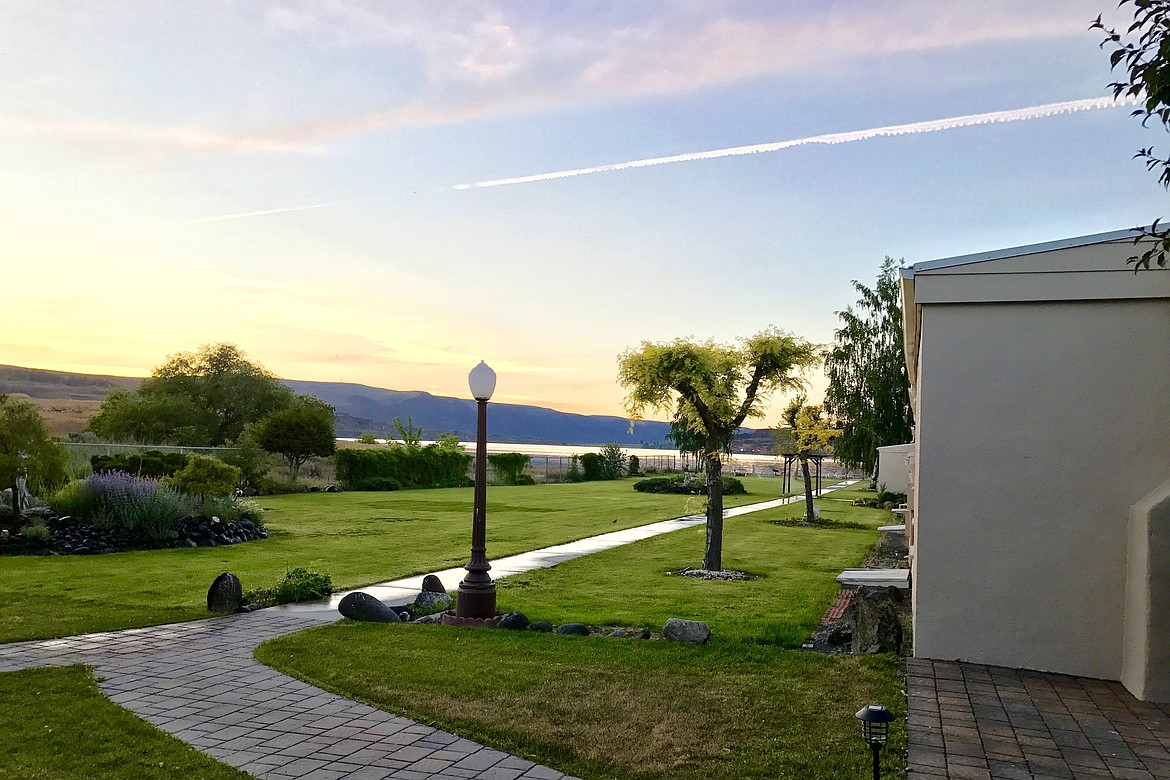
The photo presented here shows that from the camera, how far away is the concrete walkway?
4613mm

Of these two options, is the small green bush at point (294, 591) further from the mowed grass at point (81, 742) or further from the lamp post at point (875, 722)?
the lamp post at point (875, 722)

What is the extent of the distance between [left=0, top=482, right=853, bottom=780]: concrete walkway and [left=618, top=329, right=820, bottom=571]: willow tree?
649cm

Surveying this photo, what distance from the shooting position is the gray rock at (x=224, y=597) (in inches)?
372

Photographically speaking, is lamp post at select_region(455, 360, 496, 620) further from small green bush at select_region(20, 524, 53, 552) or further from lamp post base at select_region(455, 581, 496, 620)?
small green bush at select_region(20, 524, 53, 552)

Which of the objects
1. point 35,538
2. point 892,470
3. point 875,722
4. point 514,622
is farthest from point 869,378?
point 875,722

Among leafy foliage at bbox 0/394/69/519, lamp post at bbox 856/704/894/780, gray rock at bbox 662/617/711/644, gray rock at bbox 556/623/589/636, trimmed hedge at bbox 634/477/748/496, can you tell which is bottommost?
trimmed hedge at bbox 634/477/748/496

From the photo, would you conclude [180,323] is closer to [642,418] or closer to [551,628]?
[642,418]

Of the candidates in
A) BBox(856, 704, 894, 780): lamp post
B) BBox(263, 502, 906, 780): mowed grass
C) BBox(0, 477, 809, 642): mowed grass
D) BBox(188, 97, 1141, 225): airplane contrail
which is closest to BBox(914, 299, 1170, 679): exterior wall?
BBox(263, 502, 906, 780): mowed grass

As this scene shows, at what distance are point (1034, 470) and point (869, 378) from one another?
27.2 m

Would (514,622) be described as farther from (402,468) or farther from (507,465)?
(507,465)

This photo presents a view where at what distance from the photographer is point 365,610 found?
8703 millimetres

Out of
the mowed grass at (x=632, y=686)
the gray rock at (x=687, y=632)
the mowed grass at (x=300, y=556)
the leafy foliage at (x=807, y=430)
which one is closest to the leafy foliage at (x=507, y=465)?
the mowed grass at (x=300, y=556)

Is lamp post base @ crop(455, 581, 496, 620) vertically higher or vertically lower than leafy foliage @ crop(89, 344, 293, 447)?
lower

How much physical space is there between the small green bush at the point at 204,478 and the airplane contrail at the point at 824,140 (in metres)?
5.08
